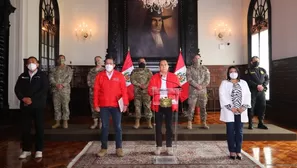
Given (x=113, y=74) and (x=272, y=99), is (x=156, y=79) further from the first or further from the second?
(x=272, y=99)

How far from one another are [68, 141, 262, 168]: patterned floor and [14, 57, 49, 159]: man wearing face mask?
74 centimetres

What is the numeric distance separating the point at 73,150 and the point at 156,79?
174 cm

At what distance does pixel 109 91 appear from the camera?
12.8 ft

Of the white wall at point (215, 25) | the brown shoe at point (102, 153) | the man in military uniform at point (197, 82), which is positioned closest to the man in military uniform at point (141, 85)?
the man in military uniform at point (197, 82)

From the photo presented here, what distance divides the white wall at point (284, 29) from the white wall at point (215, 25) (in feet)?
5.74

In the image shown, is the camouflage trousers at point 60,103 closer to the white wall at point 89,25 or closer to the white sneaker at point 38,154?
the white sneaker at point 38,154

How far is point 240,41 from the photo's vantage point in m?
9.27

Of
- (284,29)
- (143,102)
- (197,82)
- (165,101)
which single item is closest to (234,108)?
(165,101)

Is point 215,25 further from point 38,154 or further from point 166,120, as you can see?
point 38,154

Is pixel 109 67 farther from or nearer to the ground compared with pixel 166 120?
farther from the ground

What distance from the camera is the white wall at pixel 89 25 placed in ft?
29.4

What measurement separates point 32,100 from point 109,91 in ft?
3.58

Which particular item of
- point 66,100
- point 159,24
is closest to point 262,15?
point 159,24

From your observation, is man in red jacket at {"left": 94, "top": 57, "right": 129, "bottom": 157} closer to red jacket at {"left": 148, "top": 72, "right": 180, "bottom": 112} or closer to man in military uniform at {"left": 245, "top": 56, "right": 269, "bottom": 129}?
red jacket at {"left": 148, "top": 72, "right": 180, "bottom": 112}
